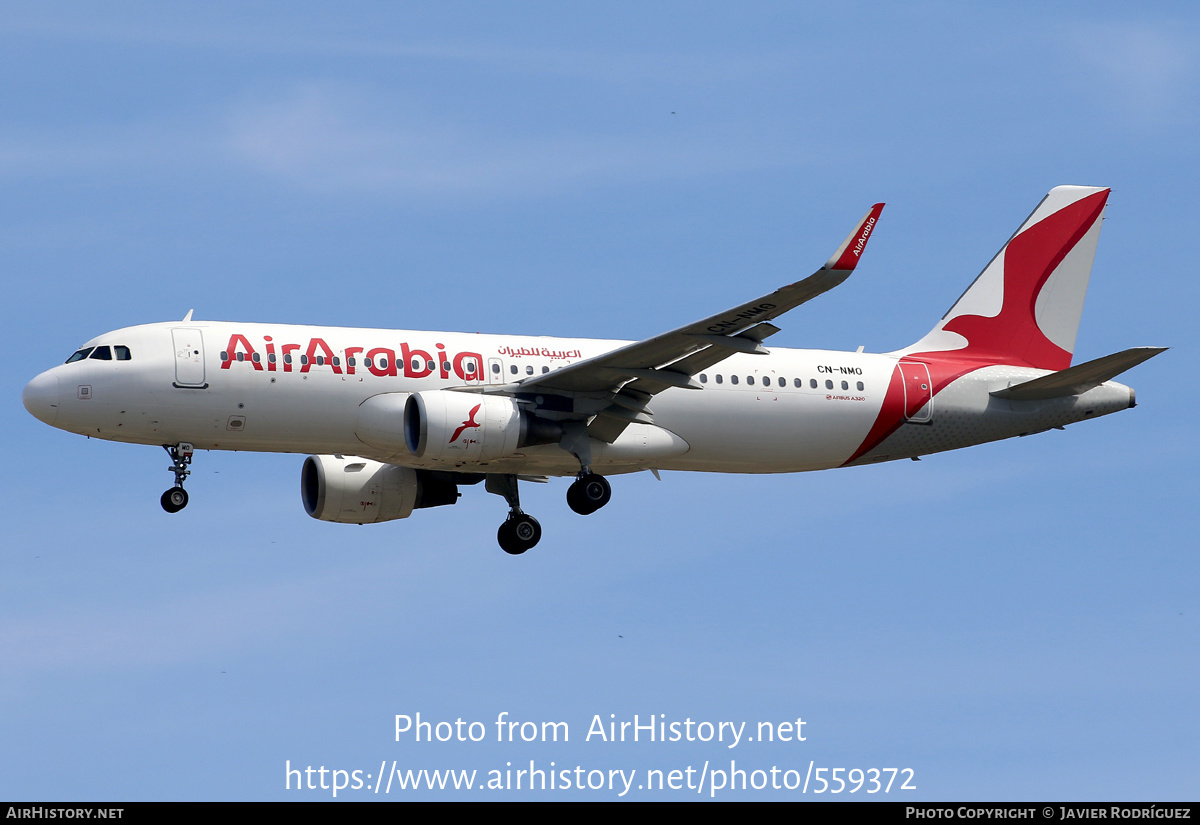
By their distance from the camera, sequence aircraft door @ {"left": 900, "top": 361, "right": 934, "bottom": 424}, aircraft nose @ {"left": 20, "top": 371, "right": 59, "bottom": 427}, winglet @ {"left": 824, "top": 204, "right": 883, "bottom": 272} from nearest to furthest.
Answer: winglet @ {"left": 824, "top": 204, "right": 883, "bottom": 272}
aircraft nose @ {"left": 20, "top": 371, "right": 59, "bottom": 427}
aircraft door @ {"left": 900, "top": 361, "right": 934, "bottom": 424}

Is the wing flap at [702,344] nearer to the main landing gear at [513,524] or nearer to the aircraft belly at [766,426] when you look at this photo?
the aircraft belly at [766,426]

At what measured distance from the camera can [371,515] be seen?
41281 millimetres

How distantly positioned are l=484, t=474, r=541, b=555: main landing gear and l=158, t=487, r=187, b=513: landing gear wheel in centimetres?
823

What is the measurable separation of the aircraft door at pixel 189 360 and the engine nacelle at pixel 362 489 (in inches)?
244

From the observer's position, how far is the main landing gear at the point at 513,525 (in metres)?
40.8

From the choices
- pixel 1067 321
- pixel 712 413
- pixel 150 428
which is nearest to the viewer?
pixel 150 428

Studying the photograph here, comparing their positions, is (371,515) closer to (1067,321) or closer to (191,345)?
(191,345)

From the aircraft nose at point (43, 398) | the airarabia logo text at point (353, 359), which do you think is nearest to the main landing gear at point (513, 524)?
the airarabia logo text at point (353, 359)

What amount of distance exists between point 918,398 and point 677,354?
811 cm

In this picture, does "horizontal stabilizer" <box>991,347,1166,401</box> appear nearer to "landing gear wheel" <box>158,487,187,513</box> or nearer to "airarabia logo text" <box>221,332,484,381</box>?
"airarabia logo text" <box>221,332,484,381</box>

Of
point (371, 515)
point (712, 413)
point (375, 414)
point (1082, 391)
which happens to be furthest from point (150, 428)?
point (1082, 391)

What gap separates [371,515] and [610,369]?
340 inches

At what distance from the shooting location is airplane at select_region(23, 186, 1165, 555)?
35375mm

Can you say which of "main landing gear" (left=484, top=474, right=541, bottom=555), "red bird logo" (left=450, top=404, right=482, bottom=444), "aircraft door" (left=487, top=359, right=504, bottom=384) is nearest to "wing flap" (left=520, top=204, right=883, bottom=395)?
"aircraft door" (left=487, top=359, right=504, bottom=384)
